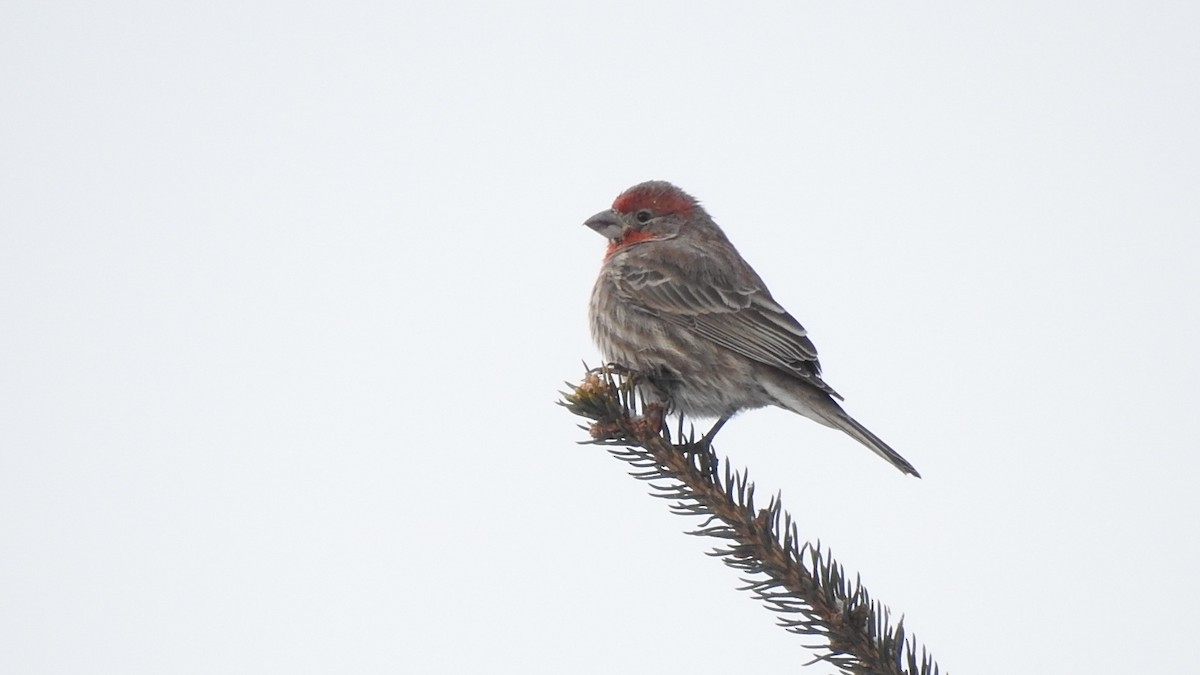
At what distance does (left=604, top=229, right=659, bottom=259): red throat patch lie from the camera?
286 inches

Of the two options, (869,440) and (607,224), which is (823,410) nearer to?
(869,440)

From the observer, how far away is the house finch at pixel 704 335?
5855 mm

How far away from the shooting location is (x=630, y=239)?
24.0 feet

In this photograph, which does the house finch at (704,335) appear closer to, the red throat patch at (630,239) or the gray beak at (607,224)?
the red throat patch at (630,239)

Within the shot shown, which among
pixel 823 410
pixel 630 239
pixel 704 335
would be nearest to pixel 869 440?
pixel 823 410

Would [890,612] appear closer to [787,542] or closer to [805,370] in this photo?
[787,542]

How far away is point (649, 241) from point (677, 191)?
1.60ft

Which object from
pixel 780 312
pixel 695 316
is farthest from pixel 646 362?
pixel 780 312

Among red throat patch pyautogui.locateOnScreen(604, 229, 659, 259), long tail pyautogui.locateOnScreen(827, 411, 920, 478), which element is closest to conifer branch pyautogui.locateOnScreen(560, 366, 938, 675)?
long tail pyautogui.locateOnScreen(827, 411, 920, 478)

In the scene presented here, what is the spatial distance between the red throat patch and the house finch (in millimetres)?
12

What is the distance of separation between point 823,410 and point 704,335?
0.88 m

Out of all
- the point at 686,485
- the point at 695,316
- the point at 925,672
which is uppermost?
the point at 695,316

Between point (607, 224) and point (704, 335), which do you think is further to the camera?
point (607, 224)

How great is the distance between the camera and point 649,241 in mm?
7203
